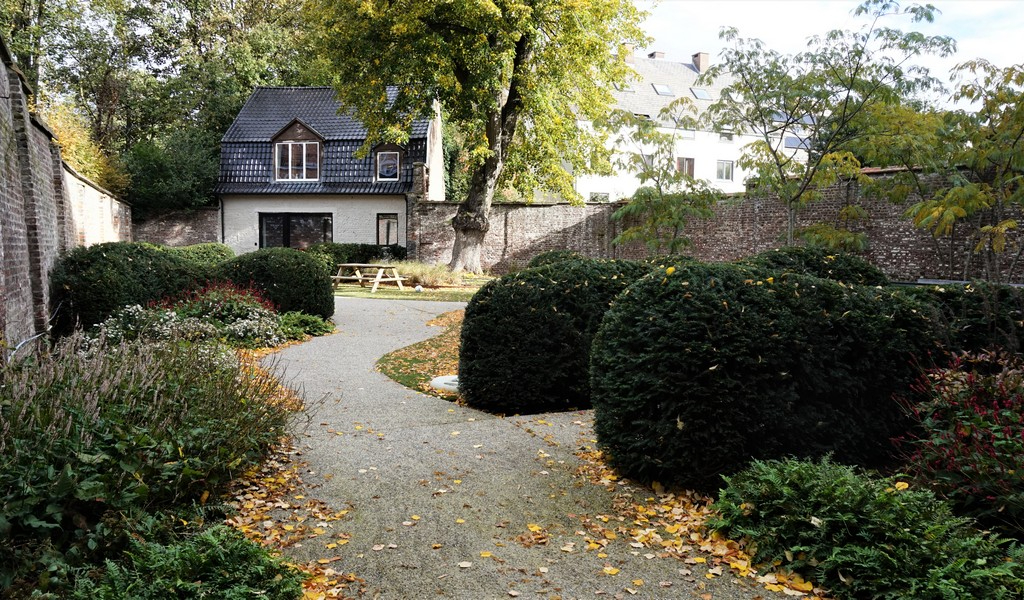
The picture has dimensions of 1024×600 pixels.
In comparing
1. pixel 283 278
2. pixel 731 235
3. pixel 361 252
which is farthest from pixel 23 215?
pixel 361 252

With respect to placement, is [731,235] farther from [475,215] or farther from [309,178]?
[309,178]

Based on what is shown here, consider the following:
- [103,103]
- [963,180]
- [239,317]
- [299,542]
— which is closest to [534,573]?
[299,542]

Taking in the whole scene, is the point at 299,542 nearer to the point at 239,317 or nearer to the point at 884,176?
the point at 239,317

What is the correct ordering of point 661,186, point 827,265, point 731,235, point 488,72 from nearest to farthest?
point 827,265 < point 661,186 < point 488,72 < point 731,235

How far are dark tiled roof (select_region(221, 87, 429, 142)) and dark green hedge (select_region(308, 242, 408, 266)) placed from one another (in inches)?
205

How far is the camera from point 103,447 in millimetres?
3402

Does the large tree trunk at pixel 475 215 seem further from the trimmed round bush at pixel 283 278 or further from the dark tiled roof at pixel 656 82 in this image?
the dark tiled roof at pixel 656 82

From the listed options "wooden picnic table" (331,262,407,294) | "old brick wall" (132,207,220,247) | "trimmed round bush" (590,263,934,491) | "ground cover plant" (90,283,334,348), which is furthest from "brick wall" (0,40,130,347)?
"old brick wall" (132,207,220,247)

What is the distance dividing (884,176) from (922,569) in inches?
533

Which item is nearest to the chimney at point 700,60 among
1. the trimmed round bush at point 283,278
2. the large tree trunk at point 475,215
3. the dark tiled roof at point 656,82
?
the dark tiled roof at point 656,82

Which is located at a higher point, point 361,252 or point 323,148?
point 323,148

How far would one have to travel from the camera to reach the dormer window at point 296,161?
29672 millimetres

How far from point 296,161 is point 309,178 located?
0.92 metres

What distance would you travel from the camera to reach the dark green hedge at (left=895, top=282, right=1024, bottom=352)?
15.1 feet
